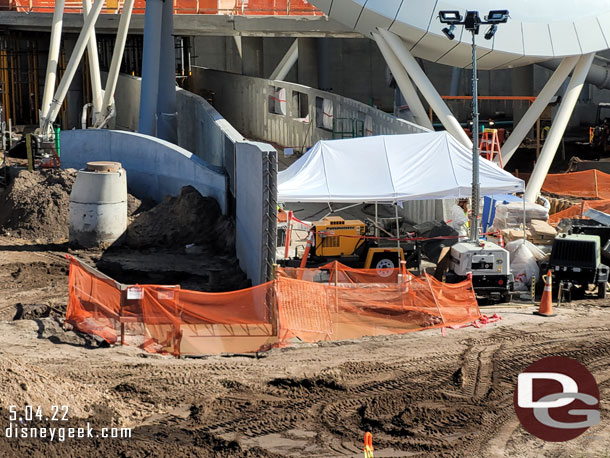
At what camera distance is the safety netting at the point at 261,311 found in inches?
698

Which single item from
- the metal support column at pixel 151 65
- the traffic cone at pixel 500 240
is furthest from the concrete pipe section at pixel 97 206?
the traffic cone at pixel 500 240

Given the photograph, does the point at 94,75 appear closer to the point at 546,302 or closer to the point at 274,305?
the point at 274,305

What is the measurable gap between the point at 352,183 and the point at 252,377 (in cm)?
738

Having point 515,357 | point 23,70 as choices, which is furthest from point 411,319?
point 23,70

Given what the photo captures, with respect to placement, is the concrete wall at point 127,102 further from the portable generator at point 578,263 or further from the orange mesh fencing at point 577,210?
the portable generator at point 578,263

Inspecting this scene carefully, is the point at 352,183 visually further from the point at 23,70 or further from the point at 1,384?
the point at 23,70

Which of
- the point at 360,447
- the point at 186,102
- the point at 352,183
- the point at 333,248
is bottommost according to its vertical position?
the point at 360,447

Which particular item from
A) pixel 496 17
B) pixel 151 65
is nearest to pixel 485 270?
pixel 496 17

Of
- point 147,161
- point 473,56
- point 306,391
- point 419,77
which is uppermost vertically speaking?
point 419,77

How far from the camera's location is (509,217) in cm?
2512

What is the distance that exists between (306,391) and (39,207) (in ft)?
48.7

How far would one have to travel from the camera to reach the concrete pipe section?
2614 centimetres

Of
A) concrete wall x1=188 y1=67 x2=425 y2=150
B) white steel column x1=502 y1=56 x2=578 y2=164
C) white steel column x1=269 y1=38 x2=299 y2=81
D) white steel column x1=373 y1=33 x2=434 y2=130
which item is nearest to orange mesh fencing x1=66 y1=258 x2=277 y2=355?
concrete wall x1=188 y1=67 x2=425 y2=150

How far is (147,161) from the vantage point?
30453 millimetres
